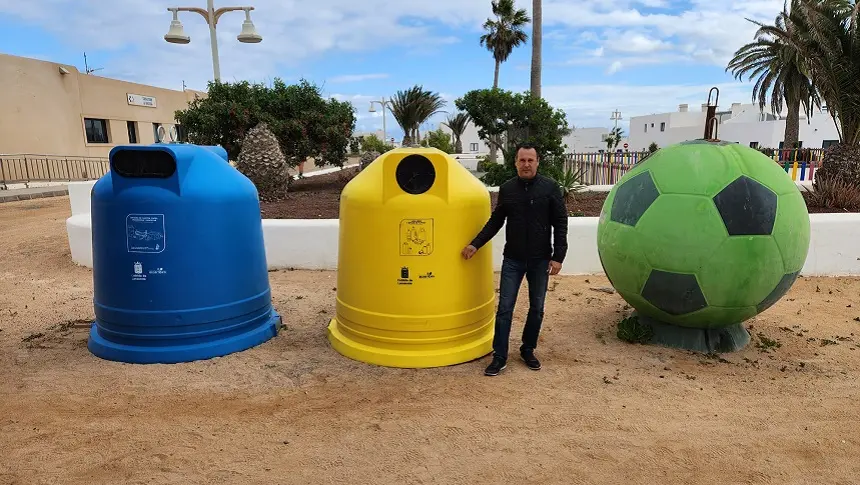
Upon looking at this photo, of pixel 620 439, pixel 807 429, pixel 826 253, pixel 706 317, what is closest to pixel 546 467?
pixel 620 439

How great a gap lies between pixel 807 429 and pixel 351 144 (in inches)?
528

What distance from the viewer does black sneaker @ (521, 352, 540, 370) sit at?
3844mm

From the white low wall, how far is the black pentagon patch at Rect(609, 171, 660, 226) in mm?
2264

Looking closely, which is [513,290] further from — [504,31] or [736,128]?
[736,128]

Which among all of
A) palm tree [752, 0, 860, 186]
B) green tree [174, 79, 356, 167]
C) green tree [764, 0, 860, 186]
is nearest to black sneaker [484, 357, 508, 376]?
palm tree [752, 0, 860, 186]

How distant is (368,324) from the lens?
3.94 metres

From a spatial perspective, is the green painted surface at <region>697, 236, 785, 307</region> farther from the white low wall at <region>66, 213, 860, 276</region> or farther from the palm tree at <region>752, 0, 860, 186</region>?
the palm tree at <region>752, 0, 860, 186</region>

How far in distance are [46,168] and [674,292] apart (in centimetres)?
2582

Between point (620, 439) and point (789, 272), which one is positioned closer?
point (620, 439)

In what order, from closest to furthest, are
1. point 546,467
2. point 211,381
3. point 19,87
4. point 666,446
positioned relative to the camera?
point 546,467 → point 666,446 → point 211,381 → point 19,87

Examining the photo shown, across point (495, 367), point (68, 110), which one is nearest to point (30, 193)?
point (68, 110)

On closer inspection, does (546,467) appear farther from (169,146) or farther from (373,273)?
(169,146)

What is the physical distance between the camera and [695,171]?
148 inches

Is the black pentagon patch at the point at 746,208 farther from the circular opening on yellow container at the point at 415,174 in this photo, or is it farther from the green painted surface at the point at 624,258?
the circular opening on yellow container at the point at 415,174
